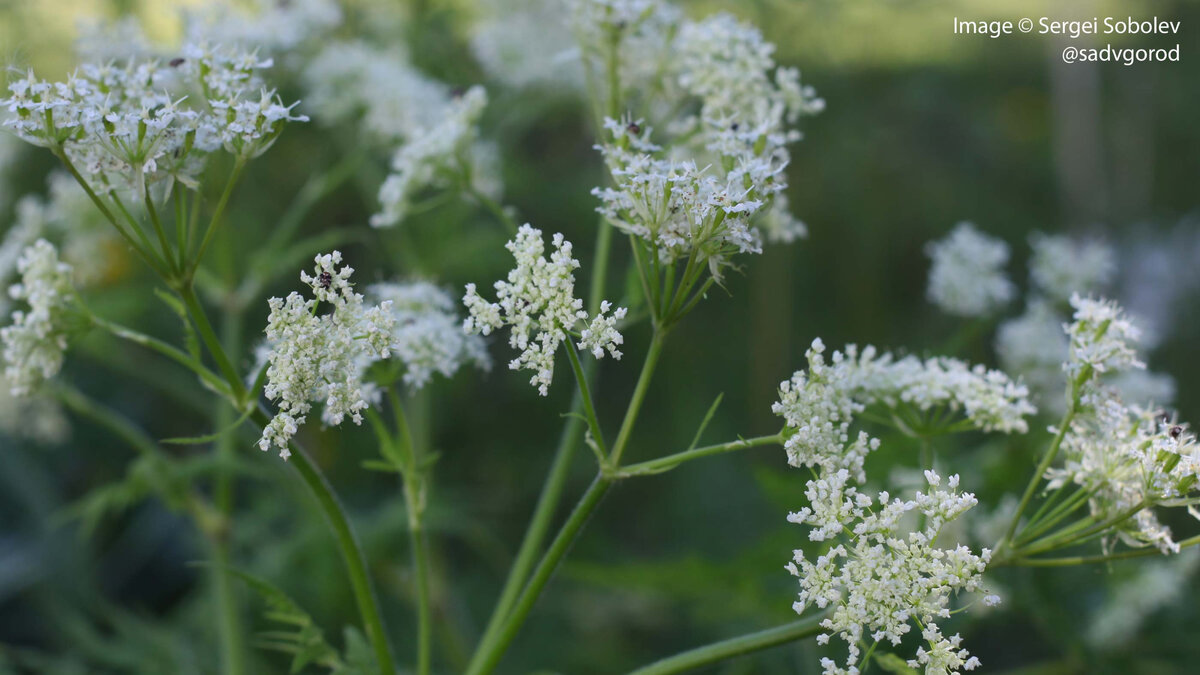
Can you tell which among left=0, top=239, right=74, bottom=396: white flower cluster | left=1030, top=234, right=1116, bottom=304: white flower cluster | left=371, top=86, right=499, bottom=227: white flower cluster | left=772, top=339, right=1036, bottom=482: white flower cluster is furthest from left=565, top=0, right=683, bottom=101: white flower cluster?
left=1030, top=234, right=1116, bottom=304: white flower cluster

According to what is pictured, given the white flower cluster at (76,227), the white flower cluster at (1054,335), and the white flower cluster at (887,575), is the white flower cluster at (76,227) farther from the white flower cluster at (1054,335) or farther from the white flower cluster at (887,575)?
the white flower cluster at (1054,335)

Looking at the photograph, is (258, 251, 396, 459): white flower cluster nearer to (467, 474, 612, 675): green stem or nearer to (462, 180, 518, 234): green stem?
(467, 474, 612, 675): green stem

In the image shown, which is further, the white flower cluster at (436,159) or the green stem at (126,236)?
the white flower cluster at (436,159)

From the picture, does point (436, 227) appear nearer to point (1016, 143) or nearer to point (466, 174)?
point (466, 174)

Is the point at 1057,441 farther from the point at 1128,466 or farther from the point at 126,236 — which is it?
the point at 126,236

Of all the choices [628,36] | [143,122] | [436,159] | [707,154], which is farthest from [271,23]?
[143,122]

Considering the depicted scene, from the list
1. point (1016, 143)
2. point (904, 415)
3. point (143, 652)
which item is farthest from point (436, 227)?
point (1016, 143)

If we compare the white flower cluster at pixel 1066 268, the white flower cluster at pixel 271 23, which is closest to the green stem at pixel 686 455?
the white flower cluster at pixel 271 23
